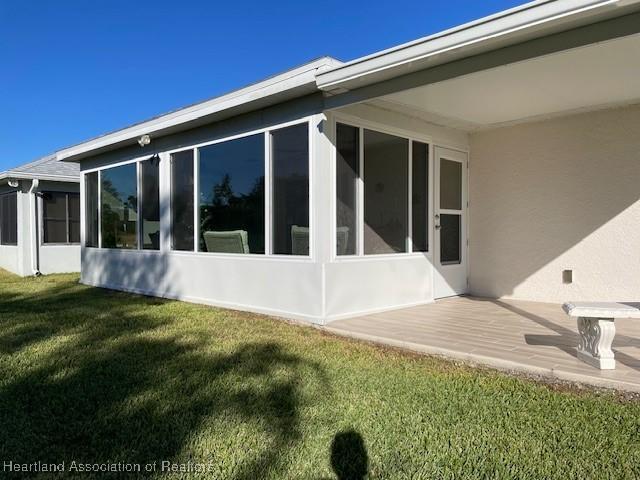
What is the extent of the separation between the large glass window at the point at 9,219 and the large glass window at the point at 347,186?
10.7 m

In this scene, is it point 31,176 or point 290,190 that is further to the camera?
point 31,176

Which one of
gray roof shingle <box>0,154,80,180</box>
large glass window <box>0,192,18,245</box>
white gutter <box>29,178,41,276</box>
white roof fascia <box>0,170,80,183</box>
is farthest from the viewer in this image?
large glass window <box>0,192,18,245</box>

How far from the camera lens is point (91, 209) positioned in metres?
9.59

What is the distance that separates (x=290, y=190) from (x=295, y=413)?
3.28m

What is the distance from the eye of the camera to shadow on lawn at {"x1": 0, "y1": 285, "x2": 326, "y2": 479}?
8.18 ft

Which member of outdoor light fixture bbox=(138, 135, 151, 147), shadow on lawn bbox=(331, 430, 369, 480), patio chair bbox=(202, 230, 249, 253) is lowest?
shadow on lawn bbox=(331, 430, 369, 480)

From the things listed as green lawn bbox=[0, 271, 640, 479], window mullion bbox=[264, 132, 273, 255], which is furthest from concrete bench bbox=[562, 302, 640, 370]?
window mullion bbox=[264, 132, 273, 255]

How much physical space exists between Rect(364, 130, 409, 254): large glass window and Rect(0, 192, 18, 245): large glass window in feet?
35.5

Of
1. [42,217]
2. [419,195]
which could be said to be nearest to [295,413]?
[419,195]

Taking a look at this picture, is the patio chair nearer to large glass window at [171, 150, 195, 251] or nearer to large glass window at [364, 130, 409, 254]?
large glass window at [171, 150, 195, 251]

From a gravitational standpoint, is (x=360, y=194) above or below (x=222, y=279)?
above

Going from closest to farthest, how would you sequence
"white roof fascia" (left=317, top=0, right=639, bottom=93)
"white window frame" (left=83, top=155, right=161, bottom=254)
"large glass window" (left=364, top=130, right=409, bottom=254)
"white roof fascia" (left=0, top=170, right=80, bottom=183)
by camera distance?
"white roof fascia" (left=317, top=0, right=639, bottom=93) → "large glass window" (left=364, top=130, right=409, bottom=254) → "white window frame" (left=83, top=155, right=161, bottom=254) → "white roof fascia" (left=0, top=170, right=80, bottom=183)

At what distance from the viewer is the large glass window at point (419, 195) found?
6363mm

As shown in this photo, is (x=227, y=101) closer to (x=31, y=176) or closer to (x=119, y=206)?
(x=119, y=206)
